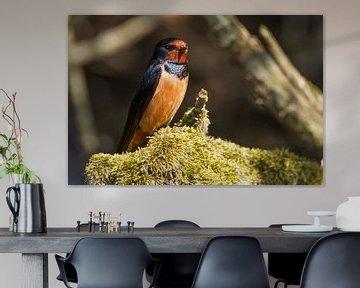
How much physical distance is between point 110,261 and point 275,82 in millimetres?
2752

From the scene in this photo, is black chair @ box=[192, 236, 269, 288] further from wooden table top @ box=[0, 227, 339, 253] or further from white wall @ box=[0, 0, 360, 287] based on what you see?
white wall @ box=[0, 0, 360, 287]

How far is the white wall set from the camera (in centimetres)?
570

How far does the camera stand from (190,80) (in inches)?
228

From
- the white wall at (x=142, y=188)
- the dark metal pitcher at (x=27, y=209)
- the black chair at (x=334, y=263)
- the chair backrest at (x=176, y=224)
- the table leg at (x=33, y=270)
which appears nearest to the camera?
the black chair at (x=334, y=263)

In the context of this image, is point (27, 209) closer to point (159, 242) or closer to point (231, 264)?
point (159, 242)

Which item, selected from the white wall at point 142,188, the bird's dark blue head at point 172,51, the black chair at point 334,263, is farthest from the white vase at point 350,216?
the bird's dark blue head at point 172,51

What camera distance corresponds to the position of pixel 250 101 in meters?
5.77

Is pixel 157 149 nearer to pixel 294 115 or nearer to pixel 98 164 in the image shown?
pixel 98 164

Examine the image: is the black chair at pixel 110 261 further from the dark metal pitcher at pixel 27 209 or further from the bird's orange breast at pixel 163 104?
the bird's orange breast at pixel 163 104

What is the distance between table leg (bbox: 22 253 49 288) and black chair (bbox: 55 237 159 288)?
133 millimetres

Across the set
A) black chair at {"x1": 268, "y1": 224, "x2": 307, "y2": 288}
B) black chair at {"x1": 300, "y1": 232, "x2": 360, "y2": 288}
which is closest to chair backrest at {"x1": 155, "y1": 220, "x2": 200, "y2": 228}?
black chair at {"x1": 268, "y1": 224, "x2": 307, "y2": 288}

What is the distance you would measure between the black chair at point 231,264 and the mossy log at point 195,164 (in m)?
2.15

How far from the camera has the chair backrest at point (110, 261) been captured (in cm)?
349

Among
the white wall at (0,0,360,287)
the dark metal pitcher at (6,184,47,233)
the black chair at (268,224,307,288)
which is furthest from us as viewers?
the white wall at (0,0,360,287)
